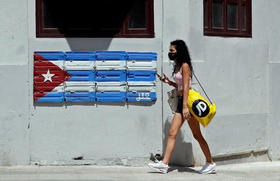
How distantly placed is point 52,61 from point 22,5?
978 millimetres

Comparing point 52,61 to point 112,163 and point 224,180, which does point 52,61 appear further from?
point 224,180

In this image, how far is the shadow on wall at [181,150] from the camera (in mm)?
8438

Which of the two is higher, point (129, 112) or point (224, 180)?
point (129, 112)

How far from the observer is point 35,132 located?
8289 mm

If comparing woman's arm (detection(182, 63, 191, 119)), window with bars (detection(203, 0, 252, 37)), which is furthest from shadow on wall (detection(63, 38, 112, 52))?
window with bars (detection(203, 0, 252, 37))

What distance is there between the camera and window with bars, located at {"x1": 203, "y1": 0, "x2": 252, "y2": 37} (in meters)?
8.84

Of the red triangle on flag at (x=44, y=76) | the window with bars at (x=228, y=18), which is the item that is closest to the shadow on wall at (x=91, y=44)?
the red triangle on flag at (x=44, y=76)

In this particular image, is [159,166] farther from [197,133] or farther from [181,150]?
[181,150]

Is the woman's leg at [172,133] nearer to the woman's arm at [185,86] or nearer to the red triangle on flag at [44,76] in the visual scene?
the woman's arm at [185,86]

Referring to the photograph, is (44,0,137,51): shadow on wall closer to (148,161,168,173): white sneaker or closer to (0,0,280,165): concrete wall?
(0,0,280,165): concrete wall

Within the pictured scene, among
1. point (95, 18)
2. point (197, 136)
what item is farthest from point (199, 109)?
point (95, 18)

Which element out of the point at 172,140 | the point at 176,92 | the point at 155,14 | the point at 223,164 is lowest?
the point at 223,164

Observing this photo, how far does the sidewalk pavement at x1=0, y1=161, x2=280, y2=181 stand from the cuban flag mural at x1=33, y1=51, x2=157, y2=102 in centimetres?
108

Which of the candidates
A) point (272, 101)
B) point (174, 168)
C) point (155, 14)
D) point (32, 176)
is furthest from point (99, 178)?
point (272, 101)
